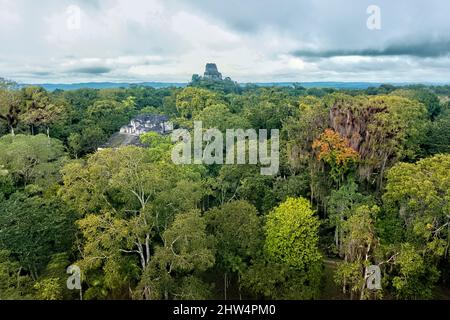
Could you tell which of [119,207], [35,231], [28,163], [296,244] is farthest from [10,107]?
[296,244]

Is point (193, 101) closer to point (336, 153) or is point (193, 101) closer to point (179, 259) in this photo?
point (336, 153)

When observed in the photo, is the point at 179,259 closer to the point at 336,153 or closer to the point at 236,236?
the point at 236,236

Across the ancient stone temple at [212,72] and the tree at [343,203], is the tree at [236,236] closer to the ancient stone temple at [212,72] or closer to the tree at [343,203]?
the tree at [343,203]

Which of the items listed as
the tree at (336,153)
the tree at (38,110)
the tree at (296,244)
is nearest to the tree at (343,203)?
the tree at (336,153)

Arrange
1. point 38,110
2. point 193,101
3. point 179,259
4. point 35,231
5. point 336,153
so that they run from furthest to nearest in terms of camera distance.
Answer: point 193,101 → point 38,110 → point 336,153 → point 35,231 → point 179,259

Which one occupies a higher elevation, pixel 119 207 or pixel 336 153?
pixel 336 153

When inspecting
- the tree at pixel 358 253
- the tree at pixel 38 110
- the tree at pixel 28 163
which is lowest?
the tree at pixel 358 253

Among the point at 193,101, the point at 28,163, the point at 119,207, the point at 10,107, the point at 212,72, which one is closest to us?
the point at 119,207

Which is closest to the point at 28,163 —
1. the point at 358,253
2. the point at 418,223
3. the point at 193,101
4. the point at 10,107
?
the point at 10,107

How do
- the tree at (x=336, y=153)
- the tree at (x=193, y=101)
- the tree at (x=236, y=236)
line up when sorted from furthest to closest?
1. the tree at (x=193, y=101)
2. the tree at (x=336, y=153)
3. the tree at (x=236, y=236)

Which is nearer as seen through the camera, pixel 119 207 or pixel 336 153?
pixel 119 207

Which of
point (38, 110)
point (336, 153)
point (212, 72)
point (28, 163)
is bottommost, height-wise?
point (28, 163)

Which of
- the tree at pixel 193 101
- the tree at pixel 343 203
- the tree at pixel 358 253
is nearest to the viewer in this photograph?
the tree at pixel 358 253

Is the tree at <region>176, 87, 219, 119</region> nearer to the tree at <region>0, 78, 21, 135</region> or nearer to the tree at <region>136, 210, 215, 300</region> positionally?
the tree at <region>0, 78, 21, 135</region>
